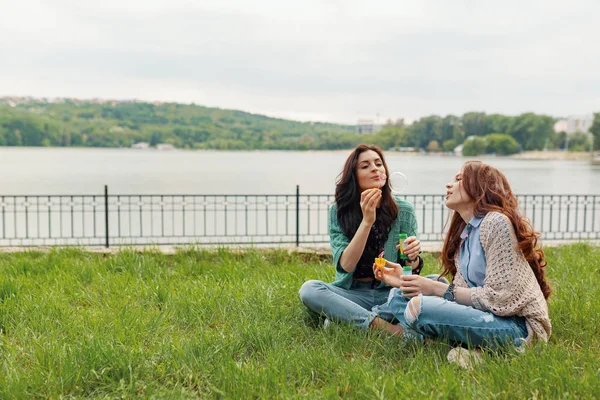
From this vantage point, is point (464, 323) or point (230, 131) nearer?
point (464, 323)

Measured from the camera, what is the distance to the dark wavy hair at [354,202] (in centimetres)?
381

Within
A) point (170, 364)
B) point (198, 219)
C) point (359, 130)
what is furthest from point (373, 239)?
point (359, 130)

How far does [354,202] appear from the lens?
3844 mm

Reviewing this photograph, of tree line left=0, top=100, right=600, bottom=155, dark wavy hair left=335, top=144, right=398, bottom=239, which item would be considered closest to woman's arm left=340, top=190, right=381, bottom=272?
dark wavy hair left=335, top=144, right=398, bottom=239

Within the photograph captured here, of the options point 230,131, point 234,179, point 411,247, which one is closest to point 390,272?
point 411,247

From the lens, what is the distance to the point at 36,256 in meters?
6.23

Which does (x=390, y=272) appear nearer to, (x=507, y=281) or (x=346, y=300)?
(x=346, y=300)

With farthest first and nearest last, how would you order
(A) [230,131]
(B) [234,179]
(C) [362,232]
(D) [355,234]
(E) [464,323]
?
(A) [230,131], (B) [234,179], (D) [355,234], (C) [362,232], (E) [464,323]

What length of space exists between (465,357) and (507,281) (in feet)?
1.48

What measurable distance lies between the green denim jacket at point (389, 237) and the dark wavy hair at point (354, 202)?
4cm

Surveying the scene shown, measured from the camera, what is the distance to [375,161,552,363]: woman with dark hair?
2916 mm

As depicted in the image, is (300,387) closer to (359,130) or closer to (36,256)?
(36,256)

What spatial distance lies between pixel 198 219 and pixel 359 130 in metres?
37.3

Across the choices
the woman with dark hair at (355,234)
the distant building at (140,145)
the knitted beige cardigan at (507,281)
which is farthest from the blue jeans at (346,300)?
the distant building at (140,145)
